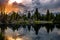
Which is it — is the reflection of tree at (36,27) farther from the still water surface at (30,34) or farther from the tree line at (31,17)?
the tree line at (31,17)

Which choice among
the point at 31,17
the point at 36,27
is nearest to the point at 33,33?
the point at 36,27

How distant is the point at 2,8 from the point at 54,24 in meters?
1.81

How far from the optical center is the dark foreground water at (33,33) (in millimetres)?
6172

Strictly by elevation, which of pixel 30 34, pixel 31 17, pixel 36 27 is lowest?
pixel 30 34

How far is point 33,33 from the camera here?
6340 mm

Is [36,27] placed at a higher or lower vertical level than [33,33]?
higher

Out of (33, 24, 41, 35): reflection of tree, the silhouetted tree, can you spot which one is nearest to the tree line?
the silhouetted tree

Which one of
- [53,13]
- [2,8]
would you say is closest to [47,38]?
[53,13]

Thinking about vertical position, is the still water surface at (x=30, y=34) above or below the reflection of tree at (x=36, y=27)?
below

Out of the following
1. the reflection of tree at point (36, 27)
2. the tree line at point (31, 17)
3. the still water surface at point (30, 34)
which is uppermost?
the tree line at point (31, 17)

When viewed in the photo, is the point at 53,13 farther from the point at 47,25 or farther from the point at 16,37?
the point at 16,37

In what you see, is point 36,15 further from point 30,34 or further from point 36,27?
point 30,34

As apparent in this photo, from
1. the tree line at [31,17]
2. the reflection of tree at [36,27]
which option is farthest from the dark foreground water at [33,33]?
the tree line at [31,17]

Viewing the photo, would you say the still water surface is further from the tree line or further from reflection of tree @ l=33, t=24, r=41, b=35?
the tree line
